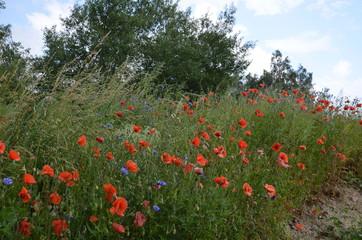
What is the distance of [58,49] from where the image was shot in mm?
19375

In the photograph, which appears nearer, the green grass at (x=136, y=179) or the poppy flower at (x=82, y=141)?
the green grass at (x=136, y=179)

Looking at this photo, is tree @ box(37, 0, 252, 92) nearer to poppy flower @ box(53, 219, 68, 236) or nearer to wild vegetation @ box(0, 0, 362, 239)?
wild vegetation @ box(0, 0, 362, 239)

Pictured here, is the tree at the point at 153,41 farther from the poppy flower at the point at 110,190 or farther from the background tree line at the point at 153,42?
the poppy flower at the point at 110,190

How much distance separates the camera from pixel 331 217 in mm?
3773

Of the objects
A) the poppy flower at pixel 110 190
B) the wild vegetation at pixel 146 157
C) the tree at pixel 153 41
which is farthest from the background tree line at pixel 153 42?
the poppy flower at pixel 110 190

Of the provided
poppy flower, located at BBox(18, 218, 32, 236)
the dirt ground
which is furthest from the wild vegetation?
the dirt ground

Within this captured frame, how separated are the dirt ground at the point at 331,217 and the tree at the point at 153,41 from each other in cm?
1384

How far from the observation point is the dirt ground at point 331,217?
3360 mm

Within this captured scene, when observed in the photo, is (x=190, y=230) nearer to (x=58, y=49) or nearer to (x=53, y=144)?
(x=53, y=144)

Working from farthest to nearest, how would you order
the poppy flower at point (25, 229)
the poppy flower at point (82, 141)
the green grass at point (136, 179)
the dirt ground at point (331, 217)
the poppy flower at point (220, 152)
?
the dirt ground at point (331, 217) < the poppy flower at point (220, 152) < the poppy flower at point (82, 141) < the green grass at point (136, 179) < the poppy flower at point (25, 229)

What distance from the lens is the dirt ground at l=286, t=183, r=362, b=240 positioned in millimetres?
3360

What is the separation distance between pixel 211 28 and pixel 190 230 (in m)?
22.6

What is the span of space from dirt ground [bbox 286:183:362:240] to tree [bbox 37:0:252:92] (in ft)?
45.4

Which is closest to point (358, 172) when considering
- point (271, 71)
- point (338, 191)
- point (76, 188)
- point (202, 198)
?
point (338, 191)
